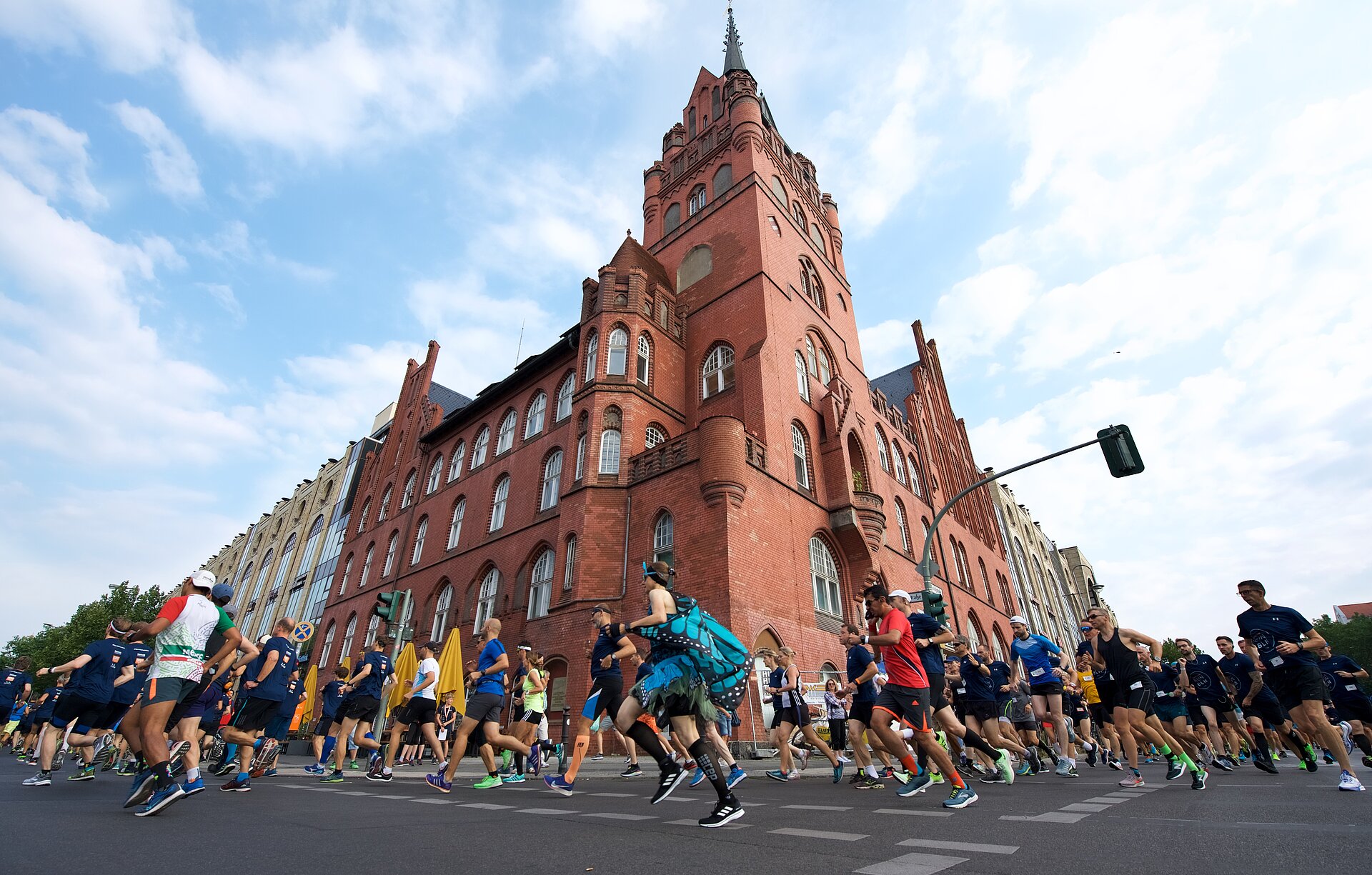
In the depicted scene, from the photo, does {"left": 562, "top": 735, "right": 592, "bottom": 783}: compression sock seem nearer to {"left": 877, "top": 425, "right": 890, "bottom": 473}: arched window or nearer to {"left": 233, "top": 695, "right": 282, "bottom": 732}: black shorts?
{"left": 233, "top": 695, "right": 282, "bottom": 732}: black shorts

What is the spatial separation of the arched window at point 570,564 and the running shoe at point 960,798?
1345 cm

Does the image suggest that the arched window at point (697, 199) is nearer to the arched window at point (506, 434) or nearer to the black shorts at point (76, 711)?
the arched window at point (506, 434)

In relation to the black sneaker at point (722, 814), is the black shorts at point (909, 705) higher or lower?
higher

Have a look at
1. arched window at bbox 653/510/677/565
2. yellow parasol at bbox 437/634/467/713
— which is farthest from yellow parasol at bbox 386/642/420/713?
arched window at bbox 653/510/677/565

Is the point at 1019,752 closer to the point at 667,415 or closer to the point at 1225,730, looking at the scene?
the point at 1225,730

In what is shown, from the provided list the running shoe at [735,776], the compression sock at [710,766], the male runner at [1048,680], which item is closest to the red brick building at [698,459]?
the male runner at [1048,680]

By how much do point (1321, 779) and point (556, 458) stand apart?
19.9m

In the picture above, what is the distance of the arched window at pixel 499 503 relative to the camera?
24.0 m

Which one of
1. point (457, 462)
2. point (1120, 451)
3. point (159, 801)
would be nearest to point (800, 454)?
point (1120, 451)

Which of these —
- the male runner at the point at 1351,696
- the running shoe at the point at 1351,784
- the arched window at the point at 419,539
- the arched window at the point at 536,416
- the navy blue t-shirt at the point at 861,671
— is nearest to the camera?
the running shoe at the point at 1351,784

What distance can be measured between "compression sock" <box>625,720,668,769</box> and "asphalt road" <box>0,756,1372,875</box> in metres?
0.41

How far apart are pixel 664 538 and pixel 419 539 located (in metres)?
15.5

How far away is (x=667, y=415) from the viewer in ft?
69.2

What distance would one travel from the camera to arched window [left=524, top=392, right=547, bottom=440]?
2498 cm
